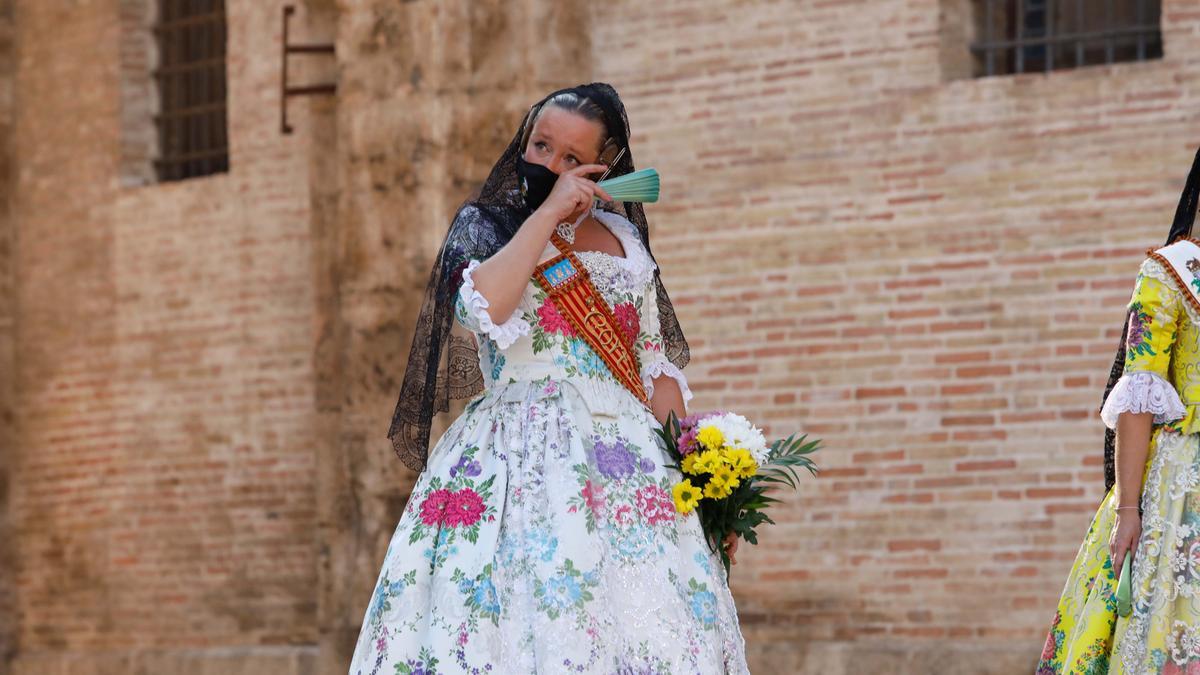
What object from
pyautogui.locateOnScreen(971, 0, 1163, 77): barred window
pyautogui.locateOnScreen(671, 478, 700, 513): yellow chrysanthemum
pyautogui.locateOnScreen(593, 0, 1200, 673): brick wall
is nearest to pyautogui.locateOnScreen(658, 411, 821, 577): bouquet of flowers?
pyautogui.locateOnScreen(671, 478, 700, 513): yellow chrysanthemum

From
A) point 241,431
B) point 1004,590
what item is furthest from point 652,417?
point 241,431

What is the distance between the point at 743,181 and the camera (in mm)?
10336

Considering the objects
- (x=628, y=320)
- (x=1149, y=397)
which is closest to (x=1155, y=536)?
(x=1149, y=397)

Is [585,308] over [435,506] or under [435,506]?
over

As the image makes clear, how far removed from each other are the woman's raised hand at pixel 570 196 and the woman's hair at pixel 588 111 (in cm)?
16

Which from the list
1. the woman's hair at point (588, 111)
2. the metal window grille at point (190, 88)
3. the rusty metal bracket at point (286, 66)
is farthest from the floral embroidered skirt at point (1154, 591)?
the metal window grille at point (190, 88)

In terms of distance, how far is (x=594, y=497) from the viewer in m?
4.99

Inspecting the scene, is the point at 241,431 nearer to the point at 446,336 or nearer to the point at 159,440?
the point at 159,440

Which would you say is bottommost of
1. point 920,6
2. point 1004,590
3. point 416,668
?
point 1004,590

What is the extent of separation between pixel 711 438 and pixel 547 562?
53cm

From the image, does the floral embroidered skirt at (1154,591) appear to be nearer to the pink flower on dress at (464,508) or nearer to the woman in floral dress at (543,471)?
the woman in floral dress at (543,471)

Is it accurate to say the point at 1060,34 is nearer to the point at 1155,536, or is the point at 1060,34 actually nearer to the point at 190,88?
the point at 1155,536

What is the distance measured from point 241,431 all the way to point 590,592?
296 inches

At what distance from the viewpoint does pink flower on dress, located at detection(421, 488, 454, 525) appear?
16.5 ft
